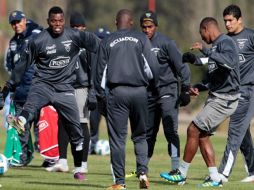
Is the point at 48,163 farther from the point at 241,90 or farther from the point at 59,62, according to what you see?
the point at 241,90

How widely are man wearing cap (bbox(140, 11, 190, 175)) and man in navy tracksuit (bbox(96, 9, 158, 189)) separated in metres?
2.14

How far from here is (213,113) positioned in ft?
52.3

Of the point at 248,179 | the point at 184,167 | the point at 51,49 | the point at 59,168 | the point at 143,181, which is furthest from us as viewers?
the point at 59,168

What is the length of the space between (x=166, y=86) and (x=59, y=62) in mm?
1799

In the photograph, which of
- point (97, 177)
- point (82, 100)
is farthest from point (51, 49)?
point (82, 100)

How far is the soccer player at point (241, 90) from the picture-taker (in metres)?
16.8

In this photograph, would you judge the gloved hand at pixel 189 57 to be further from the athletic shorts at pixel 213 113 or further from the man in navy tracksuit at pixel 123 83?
the man in navy tracksuit at pixel 123 83

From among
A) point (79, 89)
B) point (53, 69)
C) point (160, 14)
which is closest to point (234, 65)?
point (53, 69)

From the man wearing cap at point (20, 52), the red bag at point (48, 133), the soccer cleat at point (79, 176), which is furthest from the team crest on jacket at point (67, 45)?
the red bag at point (48, 133)

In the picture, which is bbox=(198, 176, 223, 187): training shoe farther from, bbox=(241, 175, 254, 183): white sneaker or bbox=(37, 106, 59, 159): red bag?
bbox=(37, 106, 59, 159): red bag

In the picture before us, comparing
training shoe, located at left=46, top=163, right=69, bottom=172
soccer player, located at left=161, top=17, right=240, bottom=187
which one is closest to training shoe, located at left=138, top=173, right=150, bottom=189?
soccer player, located at left=161, top=17, right=240, bottom=187

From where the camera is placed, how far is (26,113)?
1673 centimetres

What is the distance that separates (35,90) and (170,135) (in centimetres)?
223

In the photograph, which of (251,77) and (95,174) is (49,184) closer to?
(95,174)
